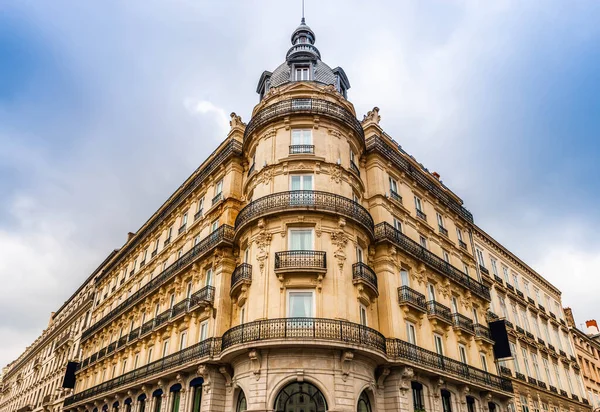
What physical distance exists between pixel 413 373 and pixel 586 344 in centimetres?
3887

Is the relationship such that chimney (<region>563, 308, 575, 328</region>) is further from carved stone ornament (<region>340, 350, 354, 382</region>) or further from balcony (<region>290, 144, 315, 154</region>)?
carved stone ornament (<region>340, 350, 354, 382</region>)

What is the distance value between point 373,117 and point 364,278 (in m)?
13.1

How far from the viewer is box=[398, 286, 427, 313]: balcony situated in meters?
21.9

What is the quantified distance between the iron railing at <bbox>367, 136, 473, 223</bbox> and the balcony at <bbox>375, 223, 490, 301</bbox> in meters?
5.37

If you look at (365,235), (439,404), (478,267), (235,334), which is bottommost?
(439,404)

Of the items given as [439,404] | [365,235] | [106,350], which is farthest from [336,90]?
[106,350]

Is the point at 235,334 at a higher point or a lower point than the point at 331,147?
lower

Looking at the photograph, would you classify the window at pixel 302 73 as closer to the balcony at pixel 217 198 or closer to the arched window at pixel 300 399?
the balcony at pixel 217 198

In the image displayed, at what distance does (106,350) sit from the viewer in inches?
1326

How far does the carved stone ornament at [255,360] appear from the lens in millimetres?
17203

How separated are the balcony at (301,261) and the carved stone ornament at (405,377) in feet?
19.6

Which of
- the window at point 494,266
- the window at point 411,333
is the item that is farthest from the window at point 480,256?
the window at point 411,333

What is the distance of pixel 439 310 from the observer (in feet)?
79.7

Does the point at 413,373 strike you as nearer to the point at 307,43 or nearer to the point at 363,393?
the point at 363,393
